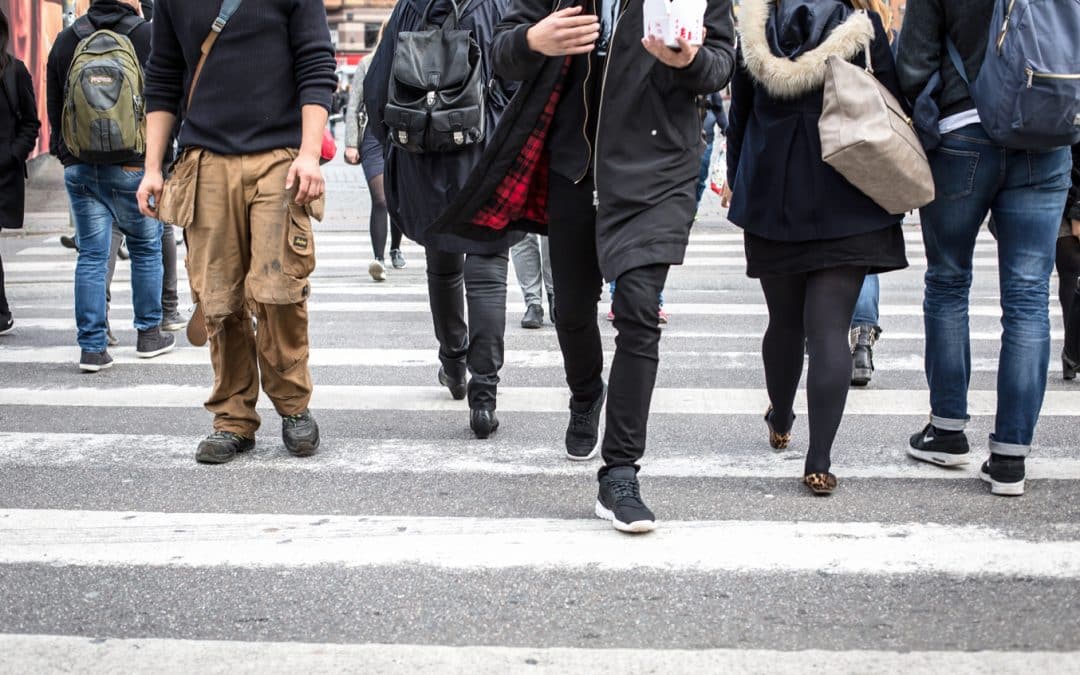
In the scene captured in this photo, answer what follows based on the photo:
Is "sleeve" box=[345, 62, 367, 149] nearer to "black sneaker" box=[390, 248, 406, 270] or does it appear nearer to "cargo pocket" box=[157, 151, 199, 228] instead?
"black sneaker" box=[390, 248, 406, 270]

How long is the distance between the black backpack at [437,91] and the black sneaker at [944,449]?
2030 mm

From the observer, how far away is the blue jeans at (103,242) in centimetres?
730

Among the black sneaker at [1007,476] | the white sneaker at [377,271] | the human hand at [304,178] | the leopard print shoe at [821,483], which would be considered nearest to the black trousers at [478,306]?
the human hand at [304,178]

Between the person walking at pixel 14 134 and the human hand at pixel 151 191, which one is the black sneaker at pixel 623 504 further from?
the person walking at pixel 14 134

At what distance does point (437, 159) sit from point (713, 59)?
68.2 inches

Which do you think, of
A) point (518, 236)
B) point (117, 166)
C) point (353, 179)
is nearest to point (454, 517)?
point (518, 236)

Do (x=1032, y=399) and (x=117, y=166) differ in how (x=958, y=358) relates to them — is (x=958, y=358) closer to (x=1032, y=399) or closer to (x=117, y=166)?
(x=1032, y=399)

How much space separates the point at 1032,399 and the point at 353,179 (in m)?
17.6

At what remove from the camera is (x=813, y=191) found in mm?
4578

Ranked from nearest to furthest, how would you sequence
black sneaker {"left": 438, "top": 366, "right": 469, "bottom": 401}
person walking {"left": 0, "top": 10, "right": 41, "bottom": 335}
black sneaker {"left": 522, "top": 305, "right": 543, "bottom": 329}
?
black sneaker {"left": 438, "top": 366, "right": 469, "bottom": 401} < person walking {"left": 0, "top": 10, "right": 41, "bottom": 335} < black sneaker {"left": 522, "top": 305, "right": 543, "bottom": 329}

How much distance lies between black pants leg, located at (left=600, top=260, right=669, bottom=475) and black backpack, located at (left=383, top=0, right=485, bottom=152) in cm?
148

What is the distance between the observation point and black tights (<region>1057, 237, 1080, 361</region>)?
661 centimetres

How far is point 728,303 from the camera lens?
9750mm

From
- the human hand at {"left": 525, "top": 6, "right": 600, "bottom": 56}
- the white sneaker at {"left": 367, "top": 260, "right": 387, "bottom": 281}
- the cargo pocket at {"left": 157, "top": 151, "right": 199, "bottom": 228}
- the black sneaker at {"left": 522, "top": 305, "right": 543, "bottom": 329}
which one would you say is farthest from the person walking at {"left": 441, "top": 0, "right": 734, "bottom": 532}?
the white sneaker at {"left": 367, "top": 260, "right": 387, "bottom": 281}
